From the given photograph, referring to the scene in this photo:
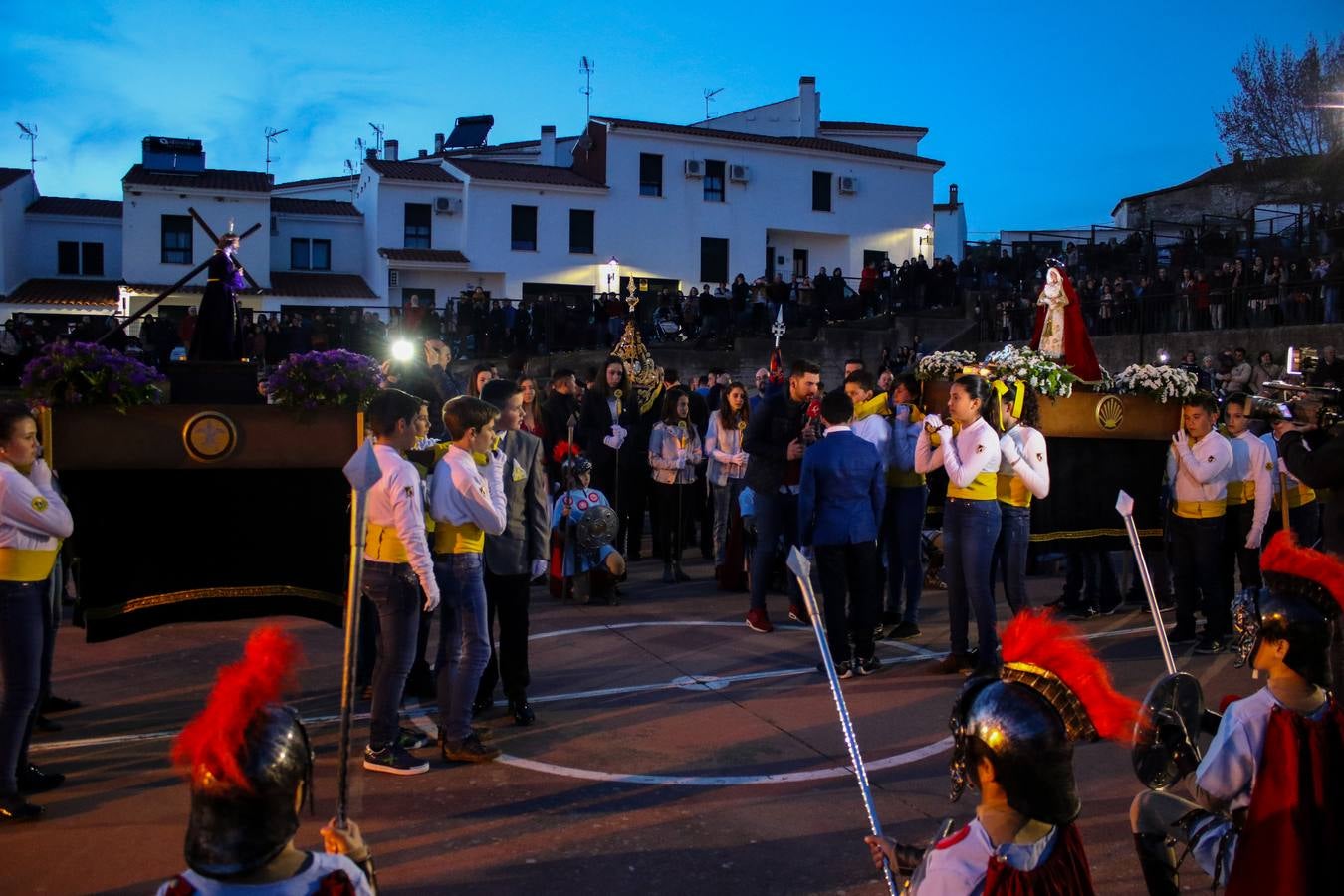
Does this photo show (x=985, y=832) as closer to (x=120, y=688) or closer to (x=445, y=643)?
(x=445, y=643)

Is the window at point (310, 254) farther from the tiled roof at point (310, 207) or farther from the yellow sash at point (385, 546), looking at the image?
the yellow sash at point (385, 546)

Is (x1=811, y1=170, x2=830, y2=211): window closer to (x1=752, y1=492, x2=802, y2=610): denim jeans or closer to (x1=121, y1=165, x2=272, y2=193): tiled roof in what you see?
(x1=121, y1=165, x2=272, y2=193): tiled roof

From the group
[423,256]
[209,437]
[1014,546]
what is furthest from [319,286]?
[1014,546]

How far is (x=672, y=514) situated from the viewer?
1207cm

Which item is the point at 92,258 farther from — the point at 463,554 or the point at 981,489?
the point at 981,489

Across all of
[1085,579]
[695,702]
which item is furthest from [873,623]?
[1085,579]

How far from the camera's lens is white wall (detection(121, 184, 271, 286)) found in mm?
40812

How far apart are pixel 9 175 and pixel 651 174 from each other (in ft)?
76.4

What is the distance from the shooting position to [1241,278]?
23344 mm

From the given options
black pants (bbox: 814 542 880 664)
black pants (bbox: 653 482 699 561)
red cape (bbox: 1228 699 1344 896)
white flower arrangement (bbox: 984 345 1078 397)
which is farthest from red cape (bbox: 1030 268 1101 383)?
red cape (bbox: 1228 699 1344 896)

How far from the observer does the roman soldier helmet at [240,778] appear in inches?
89.8

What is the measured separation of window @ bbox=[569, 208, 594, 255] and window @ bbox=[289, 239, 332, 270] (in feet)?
32.2

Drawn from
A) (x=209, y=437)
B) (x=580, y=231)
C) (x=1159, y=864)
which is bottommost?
(x=1159, y=864)

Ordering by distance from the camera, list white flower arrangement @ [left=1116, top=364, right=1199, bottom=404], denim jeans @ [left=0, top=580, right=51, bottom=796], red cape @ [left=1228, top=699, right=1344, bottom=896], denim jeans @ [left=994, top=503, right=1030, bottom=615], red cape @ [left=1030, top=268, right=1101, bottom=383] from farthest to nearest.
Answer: red cape @ [left=1030, top=268, right=1101, bottom=383] < white flower arrangement @ [left=1116, top=364, right=1199, bottom=404] < denim jeans @ [left=994, top=503, right=1030, bottom=615] < denim jeans @ [left=0, top=580, right=51, bottom=796] < red cape @ [left=1228, top=699, right=1344, bottom=896]
